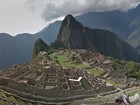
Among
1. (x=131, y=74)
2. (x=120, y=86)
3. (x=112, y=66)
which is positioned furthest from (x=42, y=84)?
(x=112, y=66)

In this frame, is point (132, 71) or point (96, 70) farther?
point (132, 71)

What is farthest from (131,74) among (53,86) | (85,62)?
(53,86)

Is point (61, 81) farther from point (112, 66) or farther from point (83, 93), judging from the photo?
point (112, 66)

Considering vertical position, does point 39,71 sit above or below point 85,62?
below

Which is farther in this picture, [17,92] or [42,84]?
[42,84]

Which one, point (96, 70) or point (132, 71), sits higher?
point (96, 70)

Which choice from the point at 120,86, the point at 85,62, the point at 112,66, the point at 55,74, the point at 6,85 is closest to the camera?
the point at 6,85

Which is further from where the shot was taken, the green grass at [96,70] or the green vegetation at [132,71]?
the green vegetation at [132,71]

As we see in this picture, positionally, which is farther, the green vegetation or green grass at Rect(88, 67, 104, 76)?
the green vegetation

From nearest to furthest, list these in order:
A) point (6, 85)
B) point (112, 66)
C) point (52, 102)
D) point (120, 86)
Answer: point (6, 85), point (52, 102), point (120, 86), point (112, 66)

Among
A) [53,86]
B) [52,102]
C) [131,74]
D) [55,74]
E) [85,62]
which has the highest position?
[85,62]
